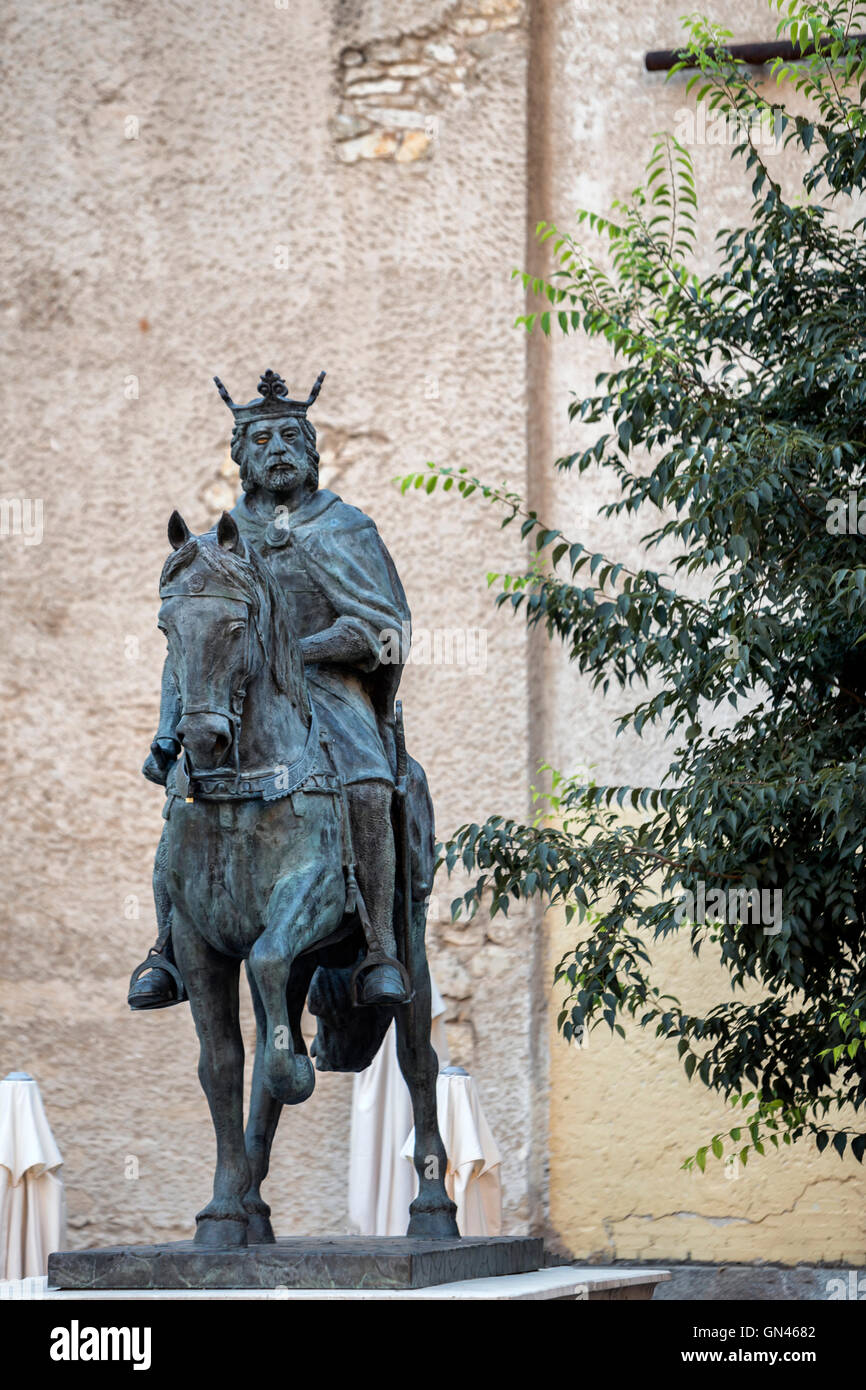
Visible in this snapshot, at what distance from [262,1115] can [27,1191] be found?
3.90 metres

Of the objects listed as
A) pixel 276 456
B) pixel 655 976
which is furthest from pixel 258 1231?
pixel 655 976

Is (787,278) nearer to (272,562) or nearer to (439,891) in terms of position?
(272,562)

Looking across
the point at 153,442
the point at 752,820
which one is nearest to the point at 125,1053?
the point at 153,442

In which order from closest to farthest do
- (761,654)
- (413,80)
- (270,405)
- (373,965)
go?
1. (373,965)
2. (270,405)
3. (761,654)
4. (413,80)

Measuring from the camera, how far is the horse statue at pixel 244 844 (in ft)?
17.0

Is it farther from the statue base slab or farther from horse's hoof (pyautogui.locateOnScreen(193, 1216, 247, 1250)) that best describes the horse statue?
the statue base slab

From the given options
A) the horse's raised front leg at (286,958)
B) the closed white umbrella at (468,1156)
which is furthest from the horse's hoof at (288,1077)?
the closed white umbrella at (468,1156)

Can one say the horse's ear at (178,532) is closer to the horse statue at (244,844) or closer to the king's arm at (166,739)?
the horse statue at (244,844)

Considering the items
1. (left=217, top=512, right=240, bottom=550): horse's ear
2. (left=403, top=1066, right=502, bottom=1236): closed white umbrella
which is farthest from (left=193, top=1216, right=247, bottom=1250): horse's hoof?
(left=403, top=1066, right=502, bottom=1236): closed white umbrella

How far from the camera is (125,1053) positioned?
1107 centimetres

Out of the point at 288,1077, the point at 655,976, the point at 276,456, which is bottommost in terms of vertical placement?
the point at 288,1077

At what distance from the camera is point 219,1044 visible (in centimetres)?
558

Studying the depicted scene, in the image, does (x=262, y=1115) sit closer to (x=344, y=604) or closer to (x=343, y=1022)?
(x=343, y=1022)

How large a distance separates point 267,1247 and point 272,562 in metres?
1.96
